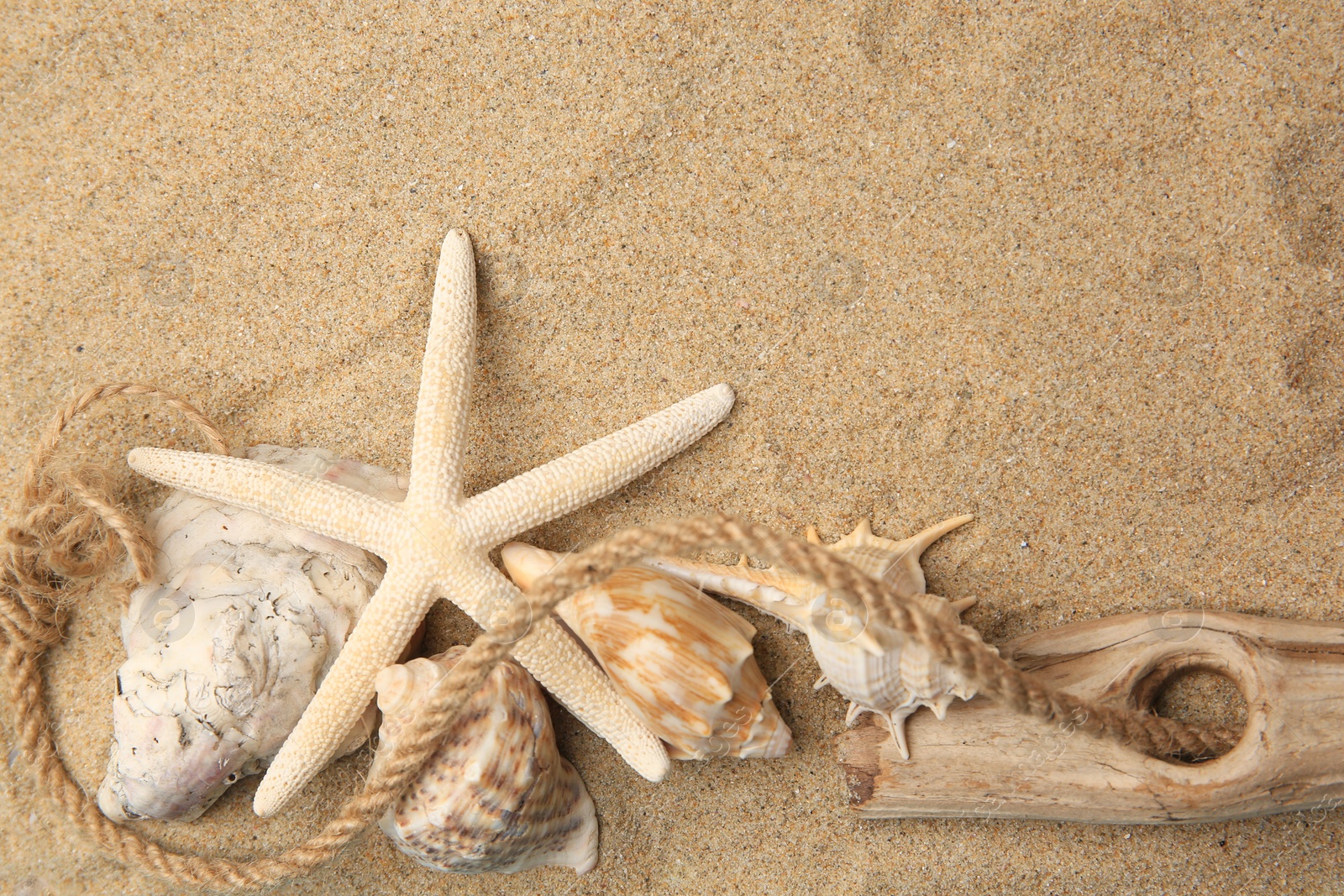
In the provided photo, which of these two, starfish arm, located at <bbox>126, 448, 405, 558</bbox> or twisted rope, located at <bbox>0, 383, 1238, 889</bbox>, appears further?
starfish arm, located at <bbox>126, 448, 405, 558</bbox>

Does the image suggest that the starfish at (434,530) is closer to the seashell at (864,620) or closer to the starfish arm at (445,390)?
the starfish arm at (445,390)

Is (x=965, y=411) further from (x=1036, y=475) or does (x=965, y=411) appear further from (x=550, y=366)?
(x=550, y=366)

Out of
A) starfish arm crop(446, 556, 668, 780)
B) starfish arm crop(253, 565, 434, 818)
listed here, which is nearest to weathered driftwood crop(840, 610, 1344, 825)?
starfish arm crop(446, 556, 668, 780)

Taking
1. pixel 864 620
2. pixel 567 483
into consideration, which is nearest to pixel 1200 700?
pixel 864 620

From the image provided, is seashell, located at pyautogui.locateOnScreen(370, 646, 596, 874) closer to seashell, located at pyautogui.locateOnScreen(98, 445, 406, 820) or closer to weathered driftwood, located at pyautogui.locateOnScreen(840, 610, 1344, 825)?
seashell, located at pyautogui.locateOnScreen(98, 445, 406, 820)

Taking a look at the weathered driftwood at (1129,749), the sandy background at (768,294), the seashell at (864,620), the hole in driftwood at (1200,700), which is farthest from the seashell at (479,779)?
the hole in driftwood at (1200,700)
